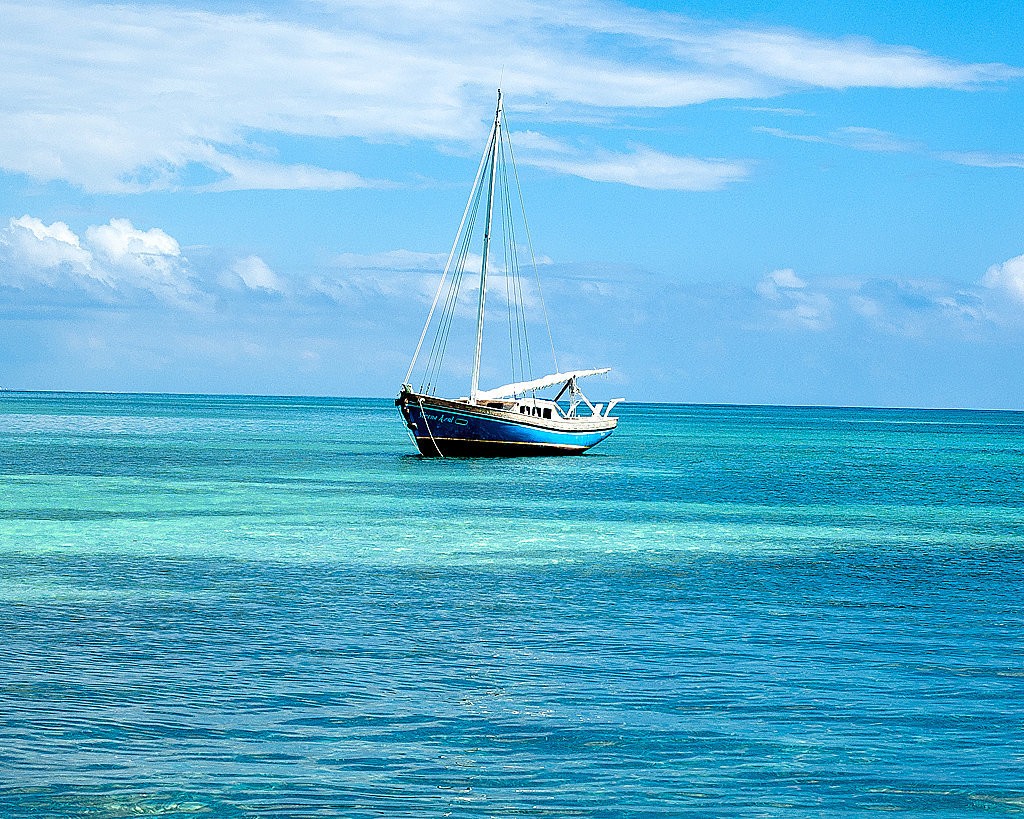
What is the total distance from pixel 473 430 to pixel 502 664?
46.7 metres

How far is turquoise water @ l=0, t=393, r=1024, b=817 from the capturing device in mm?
11727

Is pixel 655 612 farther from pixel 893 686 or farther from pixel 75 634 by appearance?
pixel 75 634

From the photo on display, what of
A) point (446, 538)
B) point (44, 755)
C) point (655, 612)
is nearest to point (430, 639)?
point (655, 612)

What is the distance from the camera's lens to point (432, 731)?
1338 cm

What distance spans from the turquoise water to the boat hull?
76.8 ft

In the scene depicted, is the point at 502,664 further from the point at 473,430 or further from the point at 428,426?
the point at 428,426

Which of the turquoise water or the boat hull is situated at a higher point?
the boat hull

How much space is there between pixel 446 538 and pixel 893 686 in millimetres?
17614

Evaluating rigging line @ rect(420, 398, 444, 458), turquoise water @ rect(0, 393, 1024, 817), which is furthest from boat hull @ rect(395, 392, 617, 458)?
turquoise water @ rect(0, 393, 1024, 817)

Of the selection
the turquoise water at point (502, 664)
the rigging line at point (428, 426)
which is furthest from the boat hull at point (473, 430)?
the turquoise water at point (502, 664)

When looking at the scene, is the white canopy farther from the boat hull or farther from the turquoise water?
the turquoise water

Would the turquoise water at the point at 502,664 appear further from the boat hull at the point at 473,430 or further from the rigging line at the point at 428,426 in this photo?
the rigging line at the point at 428,426

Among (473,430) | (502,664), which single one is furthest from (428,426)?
(502,664)

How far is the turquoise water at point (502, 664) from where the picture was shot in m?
11.7
